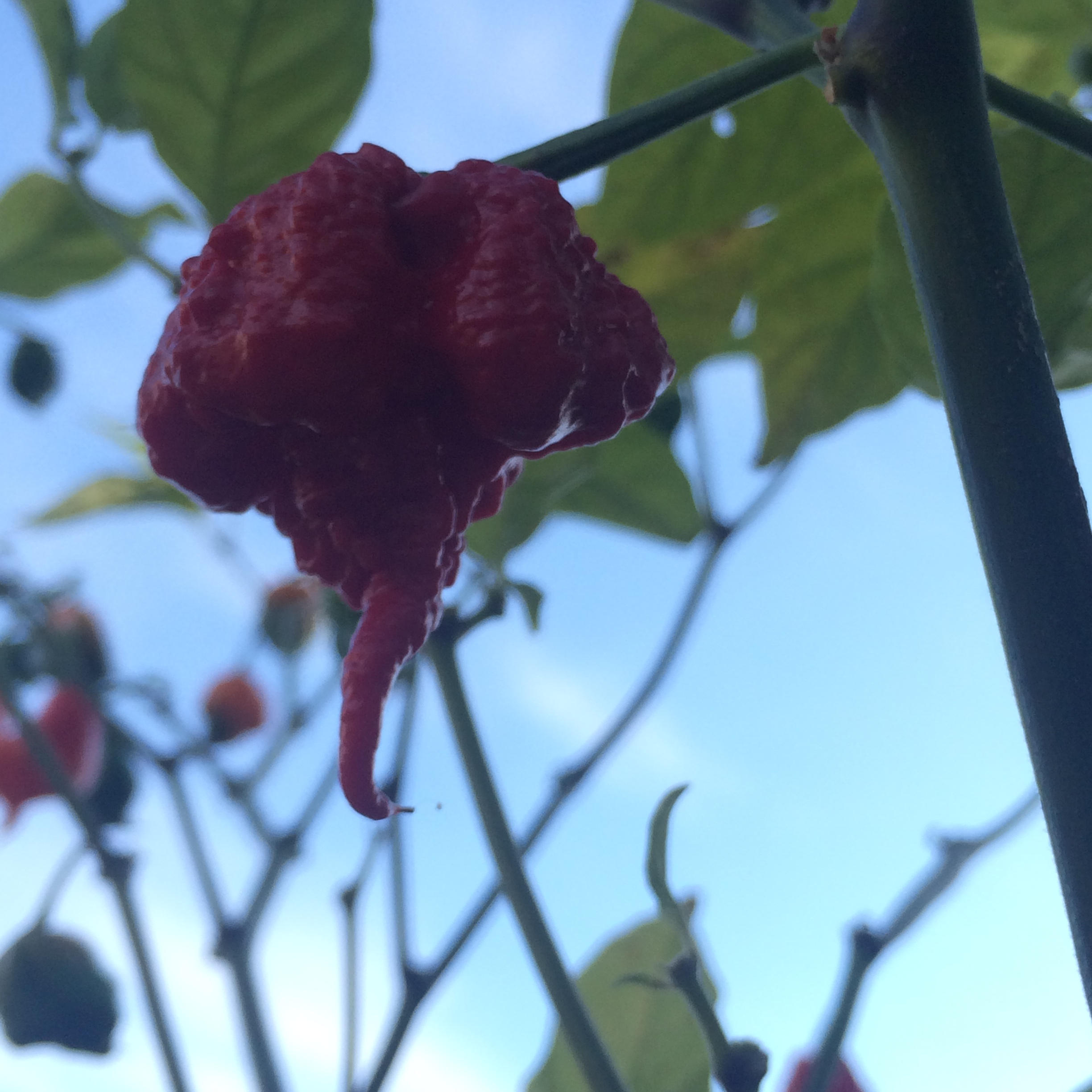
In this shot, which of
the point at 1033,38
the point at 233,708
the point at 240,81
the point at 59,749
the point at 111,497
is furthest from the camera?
the point at 233,708

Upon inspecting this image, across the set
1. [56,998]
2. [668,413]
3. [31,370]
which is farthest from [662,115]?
[31,370]

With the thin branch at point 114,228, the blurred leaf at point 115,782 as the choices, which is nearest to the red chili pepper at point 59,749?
the blurred leaf at point 115,782

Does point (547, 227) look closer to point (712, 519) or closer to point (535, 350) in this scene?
point (535, 350)

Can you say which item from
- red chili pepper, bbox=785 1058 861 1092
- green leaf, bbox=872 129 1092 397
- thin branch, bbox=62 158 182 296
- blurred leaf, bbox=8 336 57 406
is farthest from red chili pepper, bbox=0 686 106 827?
green leaf, bbox=872 129 1092 397

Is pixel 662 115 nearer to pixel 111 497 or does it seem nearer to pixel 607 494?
pixel 607 494

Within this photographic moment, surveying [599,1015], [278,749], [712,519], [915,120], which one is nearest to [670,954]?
[599,1015]

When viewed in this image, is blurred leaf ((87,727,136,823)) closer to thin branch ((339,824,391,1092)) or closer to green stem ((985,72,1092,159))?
thin branch ((339,824,391,1092))
